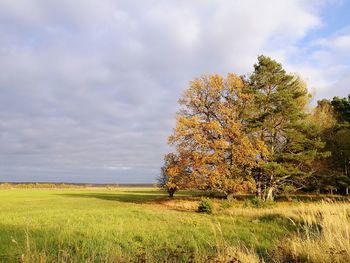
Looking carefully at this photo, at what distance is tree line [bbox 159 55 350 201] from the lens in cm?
3903

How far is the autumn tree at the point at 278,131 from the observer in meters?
39.5

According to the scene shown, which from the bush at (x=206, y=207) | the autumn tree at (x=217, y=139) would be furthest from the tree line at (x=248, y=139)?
the bush at (x=206, y=207)

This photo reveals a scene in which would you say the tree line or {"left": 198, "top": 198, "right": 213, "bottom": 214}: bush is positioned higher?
the tree line

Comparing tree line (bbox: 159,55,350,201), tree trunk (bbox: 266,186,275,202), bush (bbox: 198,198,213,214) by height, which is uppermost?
tree line (bbox: 159,55,350,201)

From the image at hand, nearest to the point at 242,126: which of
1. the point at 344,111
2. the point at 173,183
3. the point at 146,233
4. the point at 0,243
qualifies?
the point at 173,183

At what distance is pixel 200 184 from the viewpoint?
1534 inches

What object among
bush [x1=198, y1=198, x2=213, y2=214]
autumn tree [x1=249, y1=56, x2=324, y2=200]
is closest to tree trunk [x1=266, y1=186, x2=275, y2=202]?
autumn tree [x1=249, y1=56, x2=324, y2=200]

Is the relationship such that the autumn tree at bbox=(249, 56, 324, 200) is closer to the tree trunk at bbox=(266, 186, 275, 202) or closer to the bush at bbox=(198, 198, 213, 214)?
the tree trunk at bbox=(266, 186, 275, 202)

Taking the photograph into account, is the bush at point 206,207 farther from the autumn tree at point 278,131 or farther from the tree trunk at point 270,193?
the tree trunk at point 270,193

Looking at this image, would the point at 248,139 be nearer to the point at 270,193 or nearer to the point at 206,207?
the point at 270,193

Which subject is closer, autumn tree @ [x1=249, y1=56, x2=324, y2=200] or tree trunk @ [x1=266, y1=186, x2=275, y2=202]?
autumn tree @ [x1=249, y1=56, x2=324, y2=200]

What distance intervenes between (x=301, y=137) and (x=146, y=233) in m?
27.2

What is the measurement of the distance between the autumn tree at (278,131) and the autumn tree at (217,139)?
1449 millimetres

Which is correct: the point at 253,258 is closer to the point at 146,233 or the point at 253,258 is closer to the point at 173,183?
the point at 146,233
